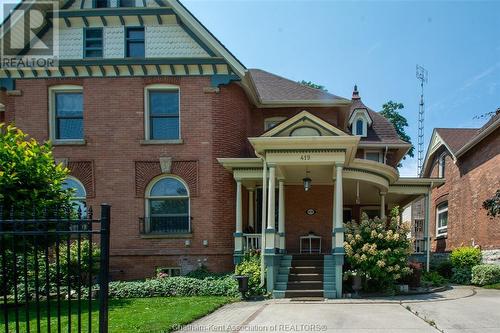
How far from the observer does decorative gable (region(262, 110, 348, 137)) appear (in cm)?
1126

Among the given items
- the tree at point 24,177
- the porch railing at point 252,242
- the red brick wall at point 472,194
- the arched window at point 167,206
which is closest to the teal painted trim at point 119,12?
the arched window at point 167,206

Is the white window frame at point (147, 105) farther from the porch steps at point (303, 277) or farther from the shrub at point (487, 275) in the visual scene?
the shrub at point (487, 275)

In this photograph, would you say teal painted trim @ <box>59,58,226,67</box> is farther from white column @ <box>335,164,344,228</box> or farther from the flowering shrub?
the flowering shrub

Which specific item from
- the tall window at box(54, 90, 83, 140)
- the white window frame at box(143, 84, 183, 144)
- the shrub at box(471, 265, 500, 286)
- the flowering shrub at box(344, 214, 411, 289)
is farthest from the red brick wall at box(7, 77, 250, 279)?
the shrub at box(471, 265, 500, 286)

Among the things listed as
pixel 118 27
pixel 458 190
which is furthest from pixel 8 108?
pixel 458 190

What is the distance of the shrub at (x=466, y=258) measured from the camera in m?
15.8

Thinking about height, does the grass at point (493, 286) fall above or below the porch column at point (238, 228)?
below

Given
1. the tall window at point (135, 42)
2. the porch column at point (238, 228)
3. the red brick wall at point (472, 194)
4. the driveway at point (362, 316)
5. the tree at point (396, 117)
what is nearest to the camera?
the driveway at point (362, 316)

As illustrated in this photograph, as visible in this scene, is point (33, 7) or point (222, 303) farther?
point (33, 7)

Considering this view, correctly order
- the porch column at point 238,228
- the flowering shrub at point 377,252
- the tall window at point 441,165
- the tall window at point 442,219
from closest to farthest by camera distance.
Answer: the flowering shrub at point 377,252, the porch column at point 238,228, the tall window at point 442,219, the tall window at point 441,165

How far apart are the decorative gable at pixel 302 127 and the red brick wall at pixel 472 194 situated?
9.22m

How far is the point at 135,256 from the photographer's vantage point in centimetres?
1362

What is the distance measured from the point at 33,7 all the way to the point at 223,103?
7571 millimetres

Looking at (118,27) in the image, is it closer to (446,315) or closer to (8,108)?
(8,108)
